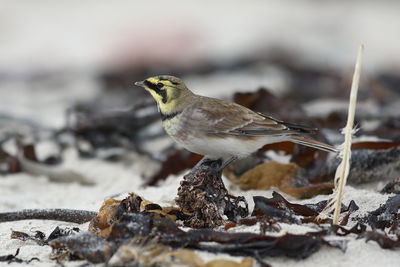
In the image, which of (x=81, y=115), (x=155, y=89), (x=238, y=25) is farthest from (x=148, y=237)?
(x=238, y=25)

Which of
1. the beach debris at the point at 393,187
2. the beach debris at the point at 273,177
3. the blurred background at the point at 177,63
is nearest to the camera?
the beach debris at the point at 393,187

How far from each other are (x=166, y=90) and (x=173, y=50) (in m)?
6.21

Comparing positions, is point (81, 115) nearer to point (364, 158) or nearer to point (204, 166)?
point (204, 166)

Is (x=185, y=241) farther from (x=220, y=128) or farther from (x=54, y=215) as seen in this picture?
(x=220, y=128)

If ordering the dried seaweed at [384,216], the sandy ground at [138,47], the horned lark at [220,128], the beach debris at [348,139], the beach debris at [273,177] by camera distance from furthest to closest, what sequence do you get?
1. the sandy ground at [138,47]
2. the beach debris at [273,177]
3. the horned lark at [220,128]
4. the dried seaweed at [384,216]
5. the beach debris at [348,139]

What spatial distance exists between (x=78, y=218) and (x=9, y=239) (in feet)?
1.42

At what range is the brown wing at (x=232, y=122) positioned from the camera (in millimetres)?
4551

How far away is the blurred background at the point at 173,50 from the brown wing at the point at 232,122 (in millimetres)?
3348

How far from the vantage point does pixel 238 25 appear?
13.4 meters

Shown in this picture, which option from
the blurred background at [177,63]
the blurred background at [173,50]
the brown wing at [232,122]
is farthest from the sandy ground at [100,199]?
the blurred background at [173,50]

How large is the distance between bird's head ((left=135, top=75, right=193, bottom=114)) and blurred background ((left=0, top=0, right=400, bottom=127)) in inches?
120

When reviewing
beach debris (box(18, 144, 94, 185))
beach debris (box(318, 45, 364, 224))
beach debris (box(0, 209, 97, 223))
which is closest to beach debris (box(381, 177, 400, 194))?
beach debris (box(318, 45, 364, 224))

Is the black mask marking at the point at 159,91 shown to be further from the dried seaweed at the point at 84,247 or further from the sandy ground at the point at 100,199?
the dried seaweed at the point at 84,247

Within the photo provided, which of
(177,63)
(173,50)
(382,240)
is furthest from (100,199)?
(173,50)
